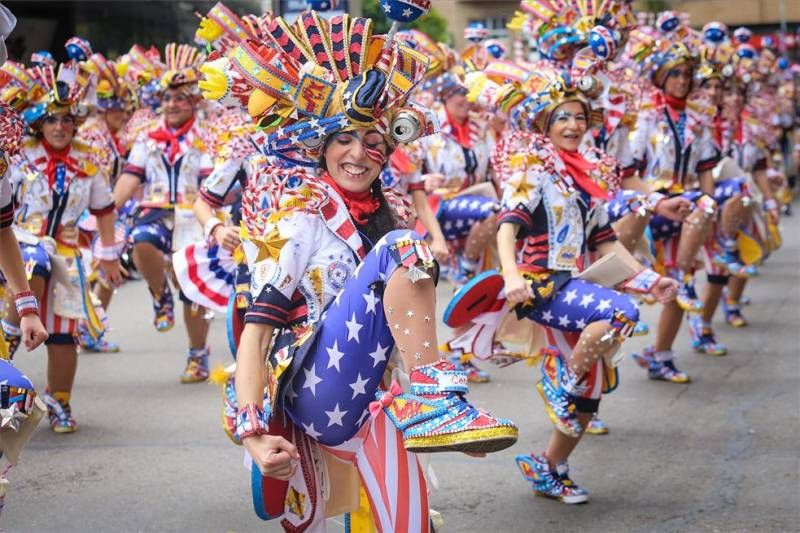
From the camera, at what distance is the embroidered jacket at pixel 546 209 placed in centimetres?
604

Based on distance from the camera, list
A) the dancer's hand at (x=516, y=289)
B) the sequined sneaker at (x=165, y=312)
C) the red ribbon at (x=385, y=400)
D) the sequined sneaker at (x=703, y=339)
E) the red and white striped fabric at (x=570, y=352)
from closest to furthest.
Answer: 1. the red ribbon at (x=385, y=400)
2. the dancer's hand at (x=516, y=289)
3. the red and white striped fabric at (x=570, y=352)
4. the sequined sneaker at (x=165, y=312)
5. the sequined sneaker at (x=703, y=339)

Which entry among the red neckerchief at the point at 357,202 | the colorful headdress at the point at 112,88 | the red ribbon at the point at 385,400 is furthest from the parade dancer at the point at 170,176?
the red ribbon at the point at 385,400

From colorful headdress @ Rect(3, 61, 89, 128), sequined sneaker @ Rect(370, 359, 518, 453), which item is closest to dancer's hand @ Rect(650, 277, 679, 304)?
sequined sneaker @ Rect(370, 359, 518, 453)

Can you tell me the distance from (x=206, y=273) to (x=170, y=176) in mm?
2489

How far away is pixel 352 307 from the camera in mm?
3943

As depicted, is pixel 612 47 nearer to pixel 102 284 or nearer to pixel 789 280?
pixel 102 284

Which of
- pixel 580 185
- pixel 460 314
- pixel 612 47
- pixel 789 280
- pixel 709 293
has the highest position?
pixel 612 47

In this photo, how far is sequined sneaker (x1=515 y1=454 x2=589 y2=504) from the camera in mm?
6035

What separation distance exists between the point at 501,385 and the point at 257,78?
4.92 meters

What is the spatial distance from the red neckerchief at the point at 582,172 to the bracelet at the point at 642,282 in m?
0.40

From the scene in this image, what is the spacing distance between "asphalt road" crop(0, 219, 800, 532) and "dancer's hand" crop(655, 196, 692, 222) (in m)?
1.19

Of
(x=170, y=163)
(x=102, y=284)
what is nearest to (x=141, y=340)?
(x=102, y=284)

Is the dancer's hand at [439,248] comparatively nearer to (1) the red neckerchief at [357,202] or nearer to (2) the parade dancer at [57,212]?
(2) the parade dancer at [57,212]

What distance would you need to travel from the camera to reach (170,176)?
9.13m
